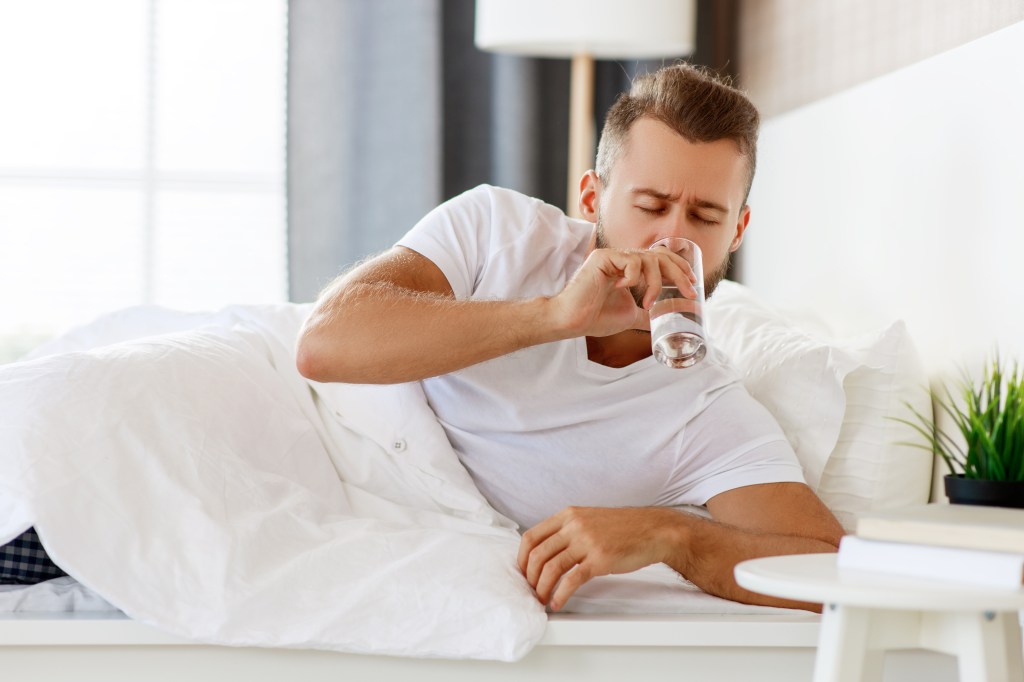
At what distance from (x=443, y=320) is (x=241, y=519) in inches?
13.1

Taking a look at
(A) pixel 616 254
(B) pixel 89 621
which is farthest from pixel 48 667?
(A) pixel 616 254

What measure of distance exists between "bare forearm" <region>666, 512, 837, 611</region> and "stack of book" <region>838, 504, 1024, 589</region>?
32cm

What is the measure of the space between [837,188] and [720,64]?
1.25 meters

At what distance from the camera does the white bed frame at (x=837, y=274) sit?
1.20 meters

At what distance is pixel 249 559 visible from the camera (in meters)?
1.22

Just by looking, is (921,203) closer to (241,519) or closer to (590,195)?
(590,195)

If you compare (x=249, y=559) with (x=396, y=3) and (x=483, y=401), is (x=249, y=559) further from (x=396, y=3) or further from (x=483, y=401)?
(x=396, y=3)

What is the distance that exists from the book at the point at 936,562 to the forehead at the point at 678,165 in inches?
27.0

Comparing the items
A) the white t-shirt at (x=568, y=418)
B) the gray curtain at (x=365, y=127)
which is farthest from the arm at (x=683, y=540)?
the gray curtain at (x=365, y=127)

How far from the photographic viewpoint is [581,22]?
276 centimetres

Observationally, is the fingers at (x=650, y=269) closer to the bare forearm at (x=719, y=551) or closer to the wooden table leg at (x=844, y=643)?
the bare forearm at (x=719, y=551)

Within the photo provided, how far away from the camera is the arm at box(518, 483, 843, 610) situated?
48.8 inches

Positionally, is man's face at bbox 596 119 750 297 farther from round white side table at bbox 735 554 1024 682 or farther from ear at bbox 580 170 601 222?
round white side table at bbox 735 554 1024 682

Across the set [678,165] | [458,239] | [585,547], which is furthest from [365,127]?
[585,547]
